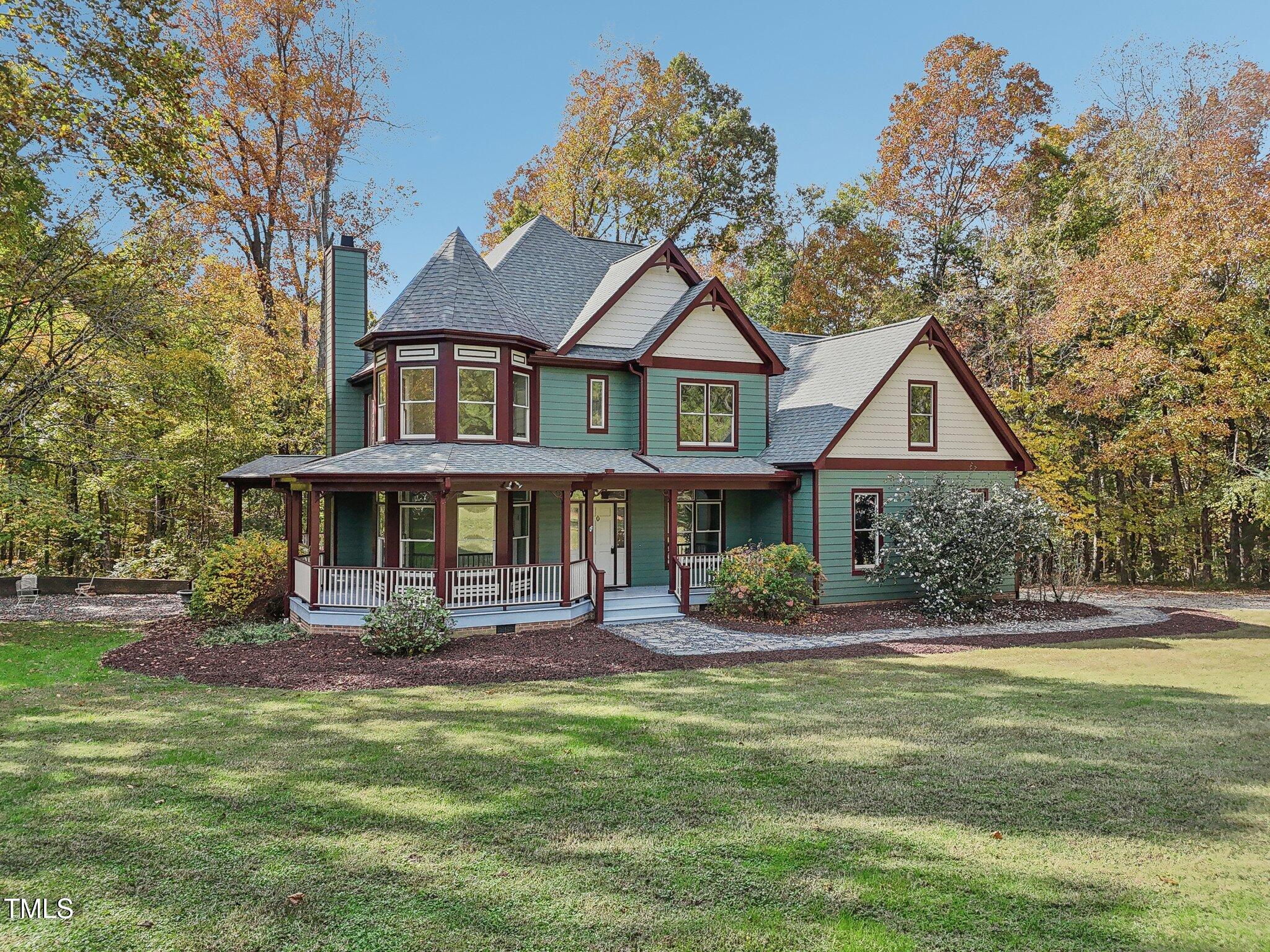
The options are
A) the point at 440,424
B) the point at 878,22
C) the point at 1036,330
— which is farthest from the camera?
the point at 1036,330

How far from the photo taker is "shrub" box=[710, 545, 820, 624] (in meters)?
15.2

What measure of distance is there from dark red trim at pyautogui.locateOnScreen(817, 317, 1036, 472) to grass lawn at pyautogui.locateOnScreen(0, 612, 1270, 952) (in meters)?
8.52

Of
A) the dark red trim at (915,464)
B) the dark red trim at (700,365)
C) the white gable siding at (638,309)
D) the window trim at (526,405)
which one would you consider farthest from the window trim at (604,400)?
the dark red trim at (915,464)

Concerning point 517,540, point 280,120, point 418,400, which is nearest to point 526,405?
point 418,400

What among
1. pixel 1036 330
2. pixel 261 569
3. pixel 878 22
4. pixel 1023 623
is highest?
pixel 878 22

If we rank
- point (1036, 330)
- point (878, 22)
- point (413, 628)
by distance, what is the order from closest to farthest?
point (413, 628) < point (878, 22) < point (1036, 330)

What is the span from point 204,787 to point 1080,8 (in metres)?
29.8

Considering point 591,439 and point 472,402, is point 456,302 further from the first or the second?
point 591,439

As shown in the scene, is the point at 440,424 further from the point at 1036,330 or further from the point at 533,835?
the point at 1036,330

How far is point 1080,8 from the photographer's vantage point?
22.8m

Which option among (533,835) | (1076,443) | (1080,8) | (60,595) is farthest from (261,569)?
(1080,8)

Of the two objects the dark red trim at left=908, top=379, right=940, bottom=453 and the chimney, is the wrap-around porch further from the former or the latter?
the dark red trim at left=908, top=379, right=940, bottom=453

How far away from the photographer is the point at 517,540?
16.4 metres

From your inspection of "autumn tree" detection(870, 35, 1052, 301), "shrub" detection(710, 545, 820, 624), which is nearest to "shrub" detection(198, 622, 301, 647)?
"shrub" detection(710, 545, 820, 624)
